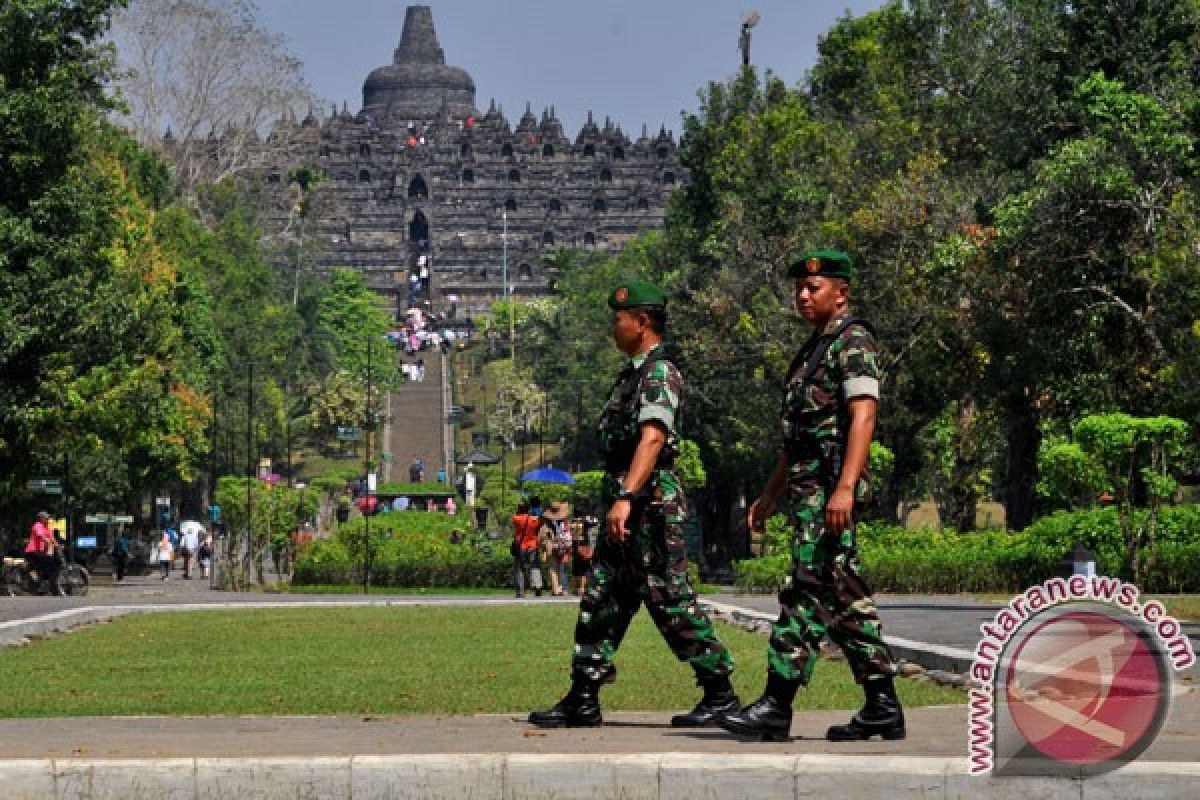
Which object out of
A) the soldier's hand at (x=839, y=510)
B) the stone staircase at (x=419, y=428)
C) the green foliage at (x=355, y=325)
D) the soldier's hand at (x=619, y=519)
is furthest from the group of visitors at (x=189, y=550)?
the green foliage at (x=355, y=325)

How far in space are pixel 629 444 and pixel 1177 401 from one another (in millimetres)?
18912

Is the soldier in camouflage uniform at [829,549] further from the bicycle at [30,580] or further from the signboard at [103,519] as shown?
the signboard at [103,519]

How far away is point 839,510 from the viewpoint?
26.6 ft

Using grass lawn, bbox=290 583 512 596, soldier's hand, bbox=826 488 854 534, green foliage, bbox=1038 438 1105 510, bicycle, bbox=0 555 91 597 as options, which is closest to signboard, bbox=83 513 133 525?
grass lawn, bbox=290 583 512 596

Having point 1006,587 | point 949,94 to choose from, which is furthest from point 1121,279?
point 949,94

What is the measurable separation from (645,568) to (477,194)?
151m

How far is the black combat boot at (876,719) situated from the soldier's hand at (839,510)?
56 centimetres

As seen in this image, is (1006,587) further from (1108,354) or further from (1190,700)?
(1190,700)

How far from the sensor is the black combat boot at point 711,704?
28.5ft

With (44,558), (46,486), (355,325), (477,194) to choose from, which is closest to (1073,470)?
(44,558)

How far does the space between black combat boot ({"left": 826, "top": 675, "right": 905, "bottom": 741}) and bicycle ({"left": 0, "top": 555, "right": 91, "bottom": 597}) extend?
74.2 feet

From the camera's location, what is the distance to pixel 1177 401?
26.7 m

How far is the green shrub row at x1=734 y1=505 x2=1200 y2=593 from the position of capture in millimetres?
23533

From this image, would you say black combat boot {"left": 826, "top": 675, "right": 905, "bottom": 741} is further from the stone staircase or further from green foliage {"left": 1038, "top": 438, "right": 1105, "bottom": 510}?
the stone staircase
